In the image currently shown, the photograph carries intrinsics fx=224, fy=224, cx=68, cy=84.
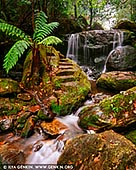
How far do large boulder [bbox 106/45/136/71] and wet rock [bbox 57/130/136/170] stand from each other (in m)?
5.74

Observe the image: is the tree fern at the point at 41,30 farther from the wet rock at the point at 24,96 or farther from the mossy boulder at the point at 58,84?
the wet rock at the point at 24,96

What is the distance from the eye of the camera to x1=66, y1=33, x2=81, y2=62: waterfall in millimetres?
9469

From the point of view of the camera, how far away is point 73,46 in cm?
961

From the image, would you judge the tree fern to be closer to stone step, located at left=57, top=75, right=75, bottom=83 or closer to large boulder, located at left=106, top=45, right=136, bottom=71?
stone step, located at left=57, top=75, right=75, bottom=83

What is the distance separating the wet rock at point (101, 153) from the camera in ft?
7.74

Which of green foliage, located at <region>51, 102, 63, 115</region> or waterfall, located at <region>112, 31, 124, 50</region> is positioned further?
waterfall, located at <region>112, 31, 124, 50</region>

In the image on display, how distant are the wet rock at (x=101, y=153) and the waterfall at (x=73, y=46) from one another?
6.88m

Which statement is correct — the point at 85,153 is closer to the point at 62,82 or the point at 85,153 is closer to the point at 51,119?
the point at 51,119

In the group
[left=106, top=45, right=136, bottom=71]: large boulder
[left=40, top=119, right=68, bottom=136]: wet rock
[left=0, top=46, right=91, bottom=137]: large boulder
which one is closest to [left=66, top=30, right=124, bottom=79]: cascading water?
[left=106, top=45, right=136, bottom=71]: large boulder

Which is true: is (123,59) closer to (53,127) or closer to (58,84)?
(58,84)

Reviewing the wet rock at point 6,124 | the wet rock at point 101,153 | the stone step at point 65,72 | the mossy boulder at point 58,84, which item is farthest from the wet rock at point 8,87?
the wet rock at point 101,153

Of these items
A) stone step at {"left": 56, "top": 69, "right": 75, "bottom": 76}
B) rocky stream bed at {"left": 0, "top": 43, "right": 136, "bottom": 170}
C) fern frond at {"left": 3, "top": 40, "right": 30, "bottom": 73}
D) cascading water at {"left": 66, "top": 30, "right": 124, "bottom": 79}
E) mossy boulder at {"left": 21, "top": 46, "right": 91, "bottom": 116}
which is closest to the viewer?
rocky stream bed at {"left": 0, "top": 43, "right": 136, "bottom": 170}

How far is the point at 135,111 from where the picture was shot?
3.79 metres

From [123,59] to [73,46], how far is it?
238 cm
